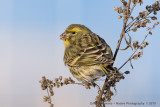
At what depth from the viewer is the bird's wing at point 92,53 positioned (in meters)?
3.42

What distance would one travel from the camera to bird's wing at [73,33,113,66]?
3.42 meters

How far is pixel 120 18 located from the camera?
9.95 ft

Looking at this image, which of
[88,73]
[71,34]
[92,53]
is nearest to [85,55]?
[92,53]

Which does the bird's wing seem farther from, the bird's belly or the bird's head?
the bird's head

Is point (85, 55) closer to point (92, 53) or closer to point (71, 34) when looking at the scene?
point (92, 53)

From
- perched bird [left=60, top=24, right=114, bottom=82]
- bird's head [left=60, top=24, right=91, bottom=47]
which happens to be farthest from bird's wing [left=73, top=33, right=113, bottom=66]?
bird's head [left=60, top=24, right=91, bottom=47]

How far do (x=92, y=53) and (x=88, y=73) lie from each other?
32 centimetres

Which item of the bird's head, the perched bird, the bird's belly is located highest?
the bird's head

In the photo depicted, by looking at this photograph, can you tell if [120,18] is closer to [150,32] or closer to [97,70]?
[150,32]

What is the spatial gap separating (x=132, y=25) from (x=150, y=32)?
26 centimetres

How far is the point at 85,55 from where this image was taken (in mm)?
3762

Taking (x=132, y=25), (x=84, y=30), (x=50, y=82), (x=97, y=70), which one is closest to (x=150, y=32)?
(x=132, y=25)

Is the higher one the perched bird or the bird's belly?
the perched bird

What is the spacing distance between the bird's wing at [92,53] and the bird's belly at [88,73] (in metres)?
0.08
